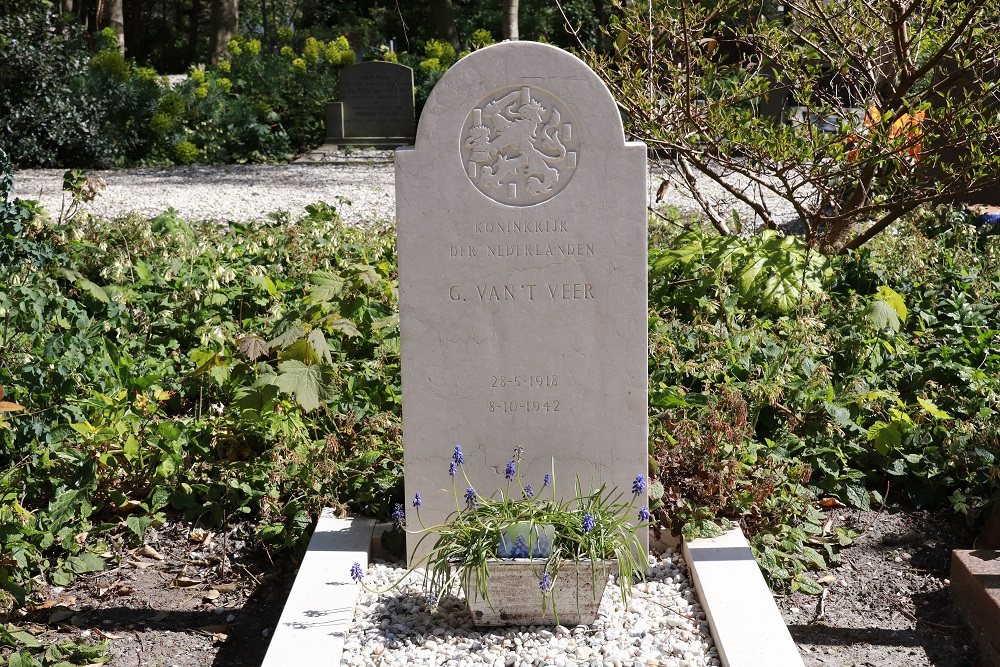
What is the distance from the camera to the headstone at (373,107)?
49.9 ft

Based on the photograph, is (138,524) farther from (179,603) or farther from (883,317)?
(883,317)

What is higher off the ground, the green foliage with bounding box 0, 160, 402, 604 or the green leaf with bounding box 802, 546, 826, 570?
the green foliage with bounding box 0, 160, 402, 604

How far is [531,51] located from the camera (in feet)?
10.4

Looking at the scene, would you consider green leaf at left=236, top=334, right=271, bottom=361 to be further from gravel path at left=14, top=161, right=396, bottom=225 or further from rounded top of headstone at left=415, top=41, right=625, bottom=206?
gravel path at left=14, top=161, right=396, bottom=225

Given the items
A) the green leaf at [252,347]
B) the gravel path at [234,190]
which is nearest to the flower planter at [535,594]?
the green leaf at [252,347]

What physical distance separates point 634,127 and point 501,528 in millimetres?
3748

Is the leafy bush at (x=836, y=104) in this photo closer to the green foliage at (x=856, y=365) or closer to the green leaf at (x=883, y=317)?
the green foliage at (x=856, y=365)

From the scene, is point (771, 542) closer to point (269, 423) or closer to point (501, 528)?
point (501, 528)

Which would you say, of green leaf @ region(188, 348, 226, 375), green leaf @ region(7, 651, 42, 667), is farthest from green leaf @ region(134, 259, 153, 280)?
green leaf @ region(7, 651, 42, 667)

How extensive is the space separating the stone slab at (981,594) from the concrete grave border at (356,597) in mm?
713

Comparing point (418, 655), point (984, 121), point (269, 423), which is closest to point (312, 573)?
point (418, 655)

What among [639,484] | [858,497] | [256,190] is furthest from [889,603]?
[256,190]

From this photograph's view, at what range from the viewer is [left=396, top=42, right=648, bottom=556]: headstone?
320 centimetres

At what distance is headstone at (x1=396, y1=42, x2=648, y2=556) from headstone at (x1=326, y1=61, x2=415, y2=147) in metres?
12.1
